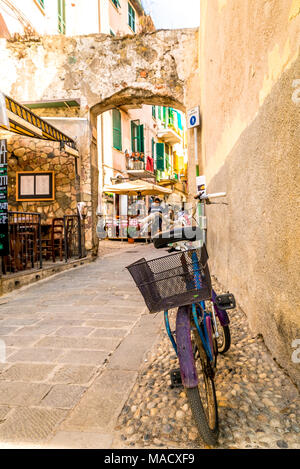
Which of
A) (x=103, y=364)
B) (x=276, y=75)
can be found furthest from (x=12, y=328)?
(x=276, y=75)

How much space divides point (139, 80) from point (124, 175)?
32.3ft

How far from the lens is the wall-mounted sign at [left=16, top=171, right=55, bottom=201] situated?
916 cm

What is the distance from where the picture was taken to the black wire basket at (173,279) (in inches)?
68.5

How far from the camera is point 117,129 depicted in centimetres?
1756

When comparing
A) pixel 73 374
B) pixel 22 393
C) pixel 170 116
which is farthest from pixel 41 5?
pixel 170 116

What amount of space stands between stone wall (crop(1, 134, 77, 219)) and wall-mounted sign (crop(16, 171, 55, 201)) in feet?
0.41

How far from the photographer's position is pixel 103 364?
2662mm

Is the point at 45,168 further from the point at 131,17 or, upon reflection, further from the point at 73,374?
the point at 131,17

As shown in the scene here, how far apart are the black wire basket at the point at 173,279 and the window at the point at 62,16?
14.7 meters

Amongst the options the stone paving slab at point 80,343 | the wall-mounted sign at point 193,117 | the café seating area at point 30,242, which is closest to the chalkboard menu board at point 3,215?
the café seating area at point 30,242

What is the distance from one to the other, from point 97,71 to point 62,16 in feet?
22.8

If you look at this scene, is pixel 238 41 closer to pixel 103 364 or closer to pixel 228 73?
pixel 228 73

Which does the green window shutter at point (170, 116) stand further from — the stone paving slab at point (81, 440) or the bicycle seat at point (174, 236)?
the stone paving slab at point (81, 440)
